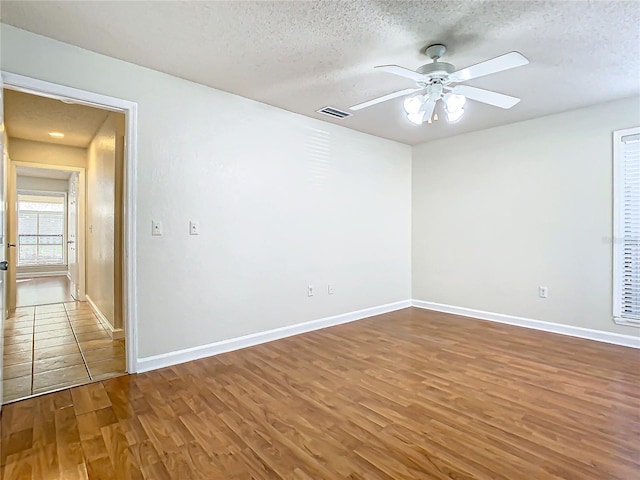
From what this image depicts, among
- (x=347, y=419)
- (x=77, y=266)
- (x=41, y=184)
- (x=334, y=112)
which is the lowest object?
(x=347, y=419)

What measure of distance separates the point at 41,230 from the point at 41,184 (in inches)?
62.5

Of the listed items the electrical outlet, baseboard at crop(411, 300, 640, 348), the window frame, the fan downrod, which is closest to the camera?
the fan downrod

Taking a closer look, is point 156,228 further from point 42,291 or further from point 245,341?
point 42,291

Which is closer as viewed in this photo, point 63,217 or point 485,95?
point 485,95

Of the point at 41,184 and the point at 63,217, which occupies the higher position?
the point at 41,184

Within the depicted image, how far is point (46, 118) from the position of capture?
13.4ft

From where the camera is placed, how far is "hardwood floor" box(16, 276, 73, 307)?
5.58 meters

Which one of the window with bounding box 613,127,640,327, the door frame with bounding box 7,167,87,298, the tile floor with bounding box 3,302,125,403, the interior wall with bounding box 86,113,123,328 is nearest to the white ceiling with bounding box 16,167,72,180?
the door frame with bounding box 7,167,87,298

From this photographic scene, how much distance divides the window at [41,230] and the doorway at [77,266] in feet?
7.84

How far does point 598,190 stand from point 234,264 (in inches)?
151

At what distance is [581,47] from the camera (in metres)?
2.41

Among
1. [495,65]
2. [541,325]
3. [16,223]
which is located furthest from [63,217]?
[541,325]

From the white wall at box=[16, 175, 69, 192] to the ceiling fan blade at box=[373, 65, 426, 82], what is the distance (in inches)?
361

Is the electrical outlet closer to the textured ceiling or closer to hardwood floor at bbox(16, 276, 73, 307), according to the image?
the textured ceiling
